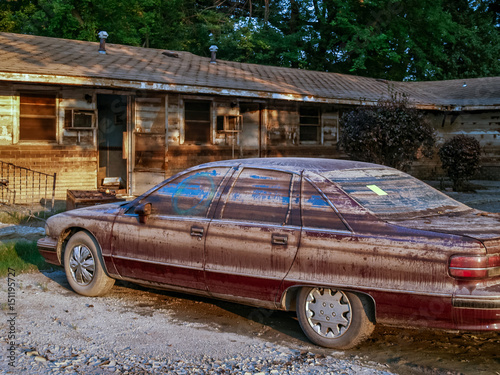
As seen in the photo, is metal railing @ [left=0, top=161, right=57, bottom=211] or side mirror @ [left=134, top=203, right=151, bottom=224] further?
metal railing @ [left=0, top=161, right=57, bottom=211]

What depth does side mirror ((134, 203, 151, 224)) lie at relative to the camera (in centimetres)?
587

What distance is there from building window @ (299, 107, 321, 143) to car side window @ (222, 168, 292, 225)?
13.4m

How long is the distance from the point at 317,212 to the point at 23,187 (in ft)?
34.5

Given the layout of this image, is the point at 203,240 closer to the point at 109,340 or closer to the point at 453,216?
the point at 109,340

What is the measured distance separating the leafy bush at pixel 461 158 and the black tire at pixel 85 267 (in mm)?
14120

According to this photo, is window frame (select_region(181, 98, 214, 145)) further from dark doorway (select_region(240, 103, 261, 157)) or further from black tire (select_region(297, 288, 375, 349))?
black tire (select_region(297, 288, 375, 349))

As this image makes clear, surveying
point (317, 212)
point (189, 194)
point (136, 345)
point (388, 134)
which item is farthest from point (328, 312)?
point (388, 134)

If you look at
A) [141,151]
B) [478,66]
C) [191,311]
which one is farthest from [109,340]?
[478,66]

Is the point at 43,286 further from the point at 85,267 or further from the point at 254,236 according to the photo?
the point at 254,236

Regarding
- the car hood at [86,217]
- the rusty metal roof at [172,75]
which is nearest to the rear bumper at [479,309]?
the car hood at [86,217]

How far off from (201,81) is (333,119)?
5.75 m

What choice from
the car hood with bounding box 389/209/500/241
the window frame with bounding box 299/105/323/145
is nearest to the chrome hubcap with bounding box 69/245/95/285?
the car hood with bounding box 389/209/500/241

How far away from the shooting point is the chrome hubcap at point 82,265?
20.9 feet

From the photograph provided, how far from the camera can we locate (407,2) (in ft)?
98.8
